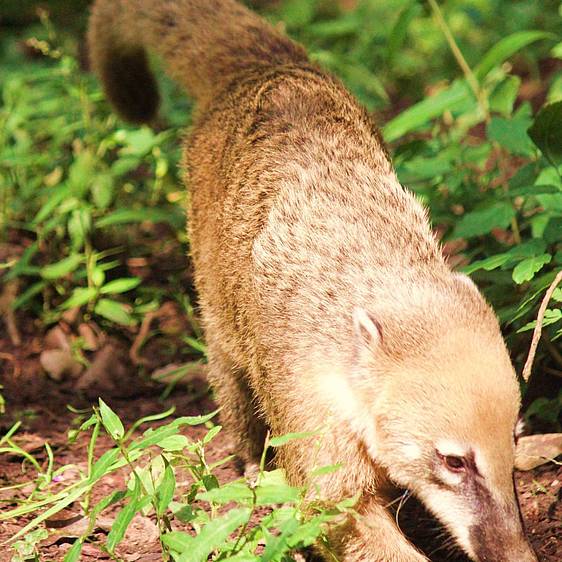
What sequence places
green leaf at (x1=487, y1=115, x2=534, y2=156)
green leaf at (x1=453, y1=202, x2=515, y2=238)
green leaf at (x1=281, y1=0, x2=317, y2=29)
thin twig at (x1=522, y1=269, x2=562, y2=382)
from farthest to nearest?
1. green leaf at (x1=281, y1=0, x2=317, y2=29)
2. green leaf at (x1=487, y1=115, x2=534, y2=156)
3. green leaf at (x1=453, y1=202, x2=515, y2=238)
4. thin twig at (x1=522, y1=269, x2=562, y2=382)

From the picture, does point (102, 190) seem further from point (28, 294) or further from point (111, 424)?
point (111, 424)

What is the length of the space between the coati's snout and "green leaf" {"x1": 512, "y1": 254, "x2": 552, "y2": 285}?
0.49m

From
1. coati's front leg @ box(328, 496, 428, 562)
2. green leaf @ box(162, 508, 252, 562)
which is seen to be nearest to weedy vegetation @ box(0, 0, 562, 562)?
green leaf @ box(162, 508, 252, 562)

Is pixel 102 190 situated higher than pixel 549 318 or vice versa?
pixel 549 318

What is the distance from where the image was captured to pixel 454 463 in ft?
9.36

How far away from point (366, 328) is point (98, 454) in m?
1.61

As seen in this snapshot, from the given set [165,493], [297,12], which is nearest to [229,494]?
[165,493]

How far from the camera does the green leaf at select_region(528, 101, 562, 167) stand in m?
3.71

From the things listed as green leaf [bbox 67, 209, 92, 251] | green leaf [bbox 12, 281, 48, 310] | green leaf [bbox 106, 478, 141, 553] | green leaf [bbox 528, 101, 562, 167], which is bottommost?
green leaf [bbox 12, 281, 48, 310]

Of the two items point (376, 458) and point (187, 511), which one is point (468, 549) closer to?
point (376, 458)

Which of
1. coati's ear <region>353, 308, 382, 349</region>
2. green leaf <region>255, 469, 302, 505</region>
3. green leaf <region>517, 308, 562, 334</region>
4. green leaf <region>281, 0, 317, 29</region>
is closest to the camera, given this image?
green leaf <region>255, 469, 302, 505</region>

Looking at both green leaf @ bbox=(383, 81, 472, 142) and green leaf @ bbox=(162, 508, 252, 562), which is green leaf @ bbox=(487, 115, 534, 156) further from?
green leaf @ bbox=(162, 508, 252, 562)

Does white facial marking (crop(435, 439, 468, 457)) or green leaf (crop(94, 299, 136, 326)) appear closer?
white facial marking (crop(435, 439, 468, 457))

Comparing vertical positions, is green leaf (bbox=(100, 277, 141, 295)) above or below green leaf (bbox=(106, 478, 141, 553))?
below
